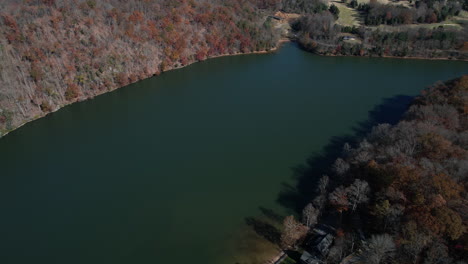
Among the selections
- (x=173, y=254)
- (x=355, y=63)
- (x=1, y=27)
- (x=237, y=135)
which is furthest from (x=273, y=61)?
(x=173, y=254)

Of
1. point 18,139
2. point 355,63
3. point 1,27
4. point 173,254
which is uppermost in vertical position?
point 1,27

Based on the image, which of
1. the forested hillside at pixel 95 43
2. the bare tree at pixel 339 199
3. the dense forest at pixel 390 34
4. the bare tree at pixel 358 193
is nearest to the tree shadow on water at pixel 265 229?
the bare tree at pixel 339 199

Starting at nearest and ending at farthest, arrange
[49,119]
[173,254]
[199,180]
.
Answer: [173,254], [199,180], [49,119]

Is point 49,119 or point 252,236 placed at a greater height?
point 49,119

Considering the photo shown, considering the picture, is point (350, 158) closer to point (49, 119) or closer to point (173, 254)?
point (173, 254)

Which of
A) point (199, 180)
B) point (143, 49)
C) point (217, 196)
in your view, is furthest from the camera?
point (143, 49)

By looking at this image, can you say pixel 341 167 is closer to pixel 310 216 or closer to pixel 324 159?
pixel 324 159

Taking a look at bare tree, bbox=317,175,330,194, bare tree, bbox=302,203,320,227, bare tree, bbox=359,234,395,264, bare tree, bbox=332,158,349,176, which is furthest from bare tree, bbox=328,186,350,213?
bare tree, bbox=359,234,395,264
